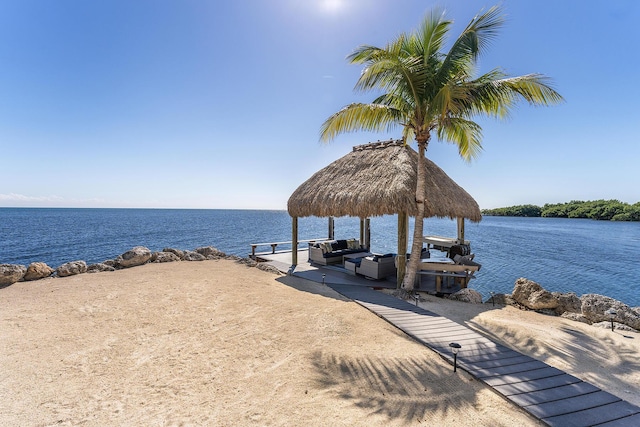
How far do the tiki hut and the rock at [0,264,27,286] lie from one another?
9.24m

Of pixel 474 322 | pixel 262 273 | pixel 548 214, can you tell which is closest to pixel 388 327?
pixel 474 322

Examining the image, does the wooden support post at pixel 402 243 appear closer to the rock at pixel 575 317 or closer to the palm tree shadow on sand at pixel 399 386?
the rock at pixel 575 317

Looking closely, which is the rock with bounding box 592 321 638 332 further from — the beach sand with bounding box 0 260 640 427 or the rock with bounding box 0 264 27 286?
the rock with bounding box 0 264 27 286

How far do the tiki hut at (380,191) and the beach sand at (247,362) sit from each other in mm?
2830

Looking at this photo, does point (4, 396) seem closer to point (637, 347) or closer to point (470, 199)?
point (637, 347)

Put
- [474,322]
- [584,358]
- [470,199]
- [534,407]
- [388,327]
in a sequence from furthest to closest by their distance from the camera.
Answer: [470,199], [474,322], [388,327], [584,358], [534,407]

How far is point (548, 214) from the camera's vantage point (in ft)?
293

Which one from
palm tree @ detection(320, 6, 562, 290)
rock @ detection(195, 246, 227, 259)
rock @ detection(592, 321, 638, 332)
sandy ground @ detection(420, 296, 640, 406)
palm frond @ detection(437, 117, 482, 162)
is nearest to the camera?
sandy ground @ detection(420, 296, 640, 406)

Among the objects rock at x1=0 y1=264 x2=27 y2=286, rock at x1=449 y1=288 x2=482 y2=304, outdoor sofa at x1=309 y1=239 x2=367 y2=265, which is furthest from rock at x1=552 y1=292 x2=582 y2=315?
rock at x1=0 y1=264 x2=27 y2=286

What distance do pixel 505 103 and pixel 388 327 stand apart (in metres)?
6.86

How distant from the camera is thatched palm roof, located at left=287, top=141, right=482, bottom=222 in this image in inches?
349

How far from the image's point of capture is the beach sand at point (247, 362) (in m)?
3.55

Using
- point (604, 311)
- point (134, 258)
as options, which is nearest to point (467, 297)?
A: point (604, 311)

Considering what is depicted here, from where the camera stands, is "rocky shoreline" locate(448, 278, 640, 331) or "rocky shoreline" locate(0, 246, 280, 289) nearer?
"rocky shoreline" locate(448, 278, 640, 331)
